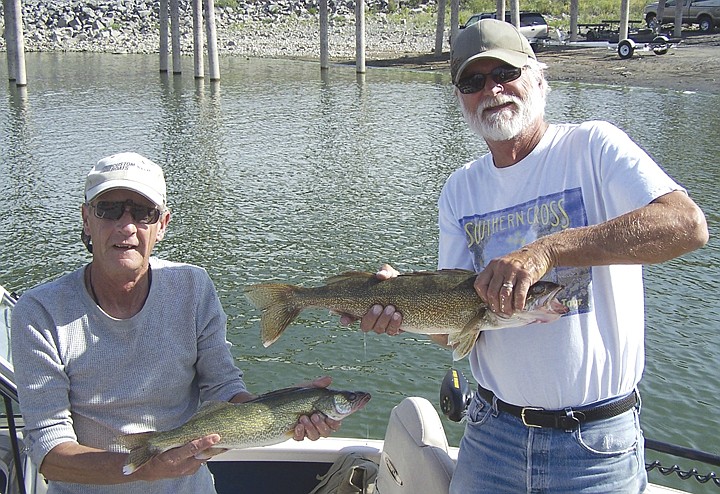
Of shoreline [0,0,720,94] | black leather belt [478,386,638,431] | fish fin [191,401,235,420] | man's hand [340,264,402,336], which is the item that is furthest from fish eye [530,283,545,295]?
shoreline [0,0,720,94]

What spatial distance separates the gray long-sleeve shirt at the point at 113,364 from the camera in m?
3.37

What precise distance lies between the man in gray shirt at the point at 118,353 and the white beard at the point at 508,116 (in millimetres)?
1339

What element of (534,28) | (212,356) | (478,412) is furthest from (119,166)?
(534,28)

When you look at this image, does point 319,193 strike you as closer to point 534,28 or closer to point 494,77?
point 494,77

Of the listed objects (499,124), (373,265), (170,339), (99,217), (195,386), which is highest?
(499,124)

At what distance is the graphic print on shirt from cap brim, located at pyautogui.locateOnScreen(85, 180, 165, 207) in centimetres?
141

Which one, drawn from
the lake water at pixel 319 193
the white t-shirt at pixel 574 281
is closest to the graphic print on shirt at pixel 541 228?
the white t-shirt at pixel 574 281

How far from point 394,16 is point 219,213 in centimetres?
4935

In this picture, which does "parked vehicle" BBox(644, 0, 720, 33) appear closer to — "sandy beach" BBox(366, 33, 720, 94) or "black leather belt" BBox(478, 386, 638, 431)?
"sandy beach" BBox(366, 33, 720, 94)

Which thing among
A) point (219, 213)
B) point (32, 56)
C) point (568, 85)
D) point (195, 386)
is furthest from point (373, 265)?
point (32, 56)

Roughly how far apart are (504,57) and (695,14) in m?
53.3

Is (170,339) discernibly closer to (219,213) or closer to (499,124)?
(499,124)

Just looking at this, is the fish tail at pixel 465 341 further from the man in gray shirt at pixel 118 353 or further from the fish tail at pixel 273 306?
the fish tail at pixel 273 306

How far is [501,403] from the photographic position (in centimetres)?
357
